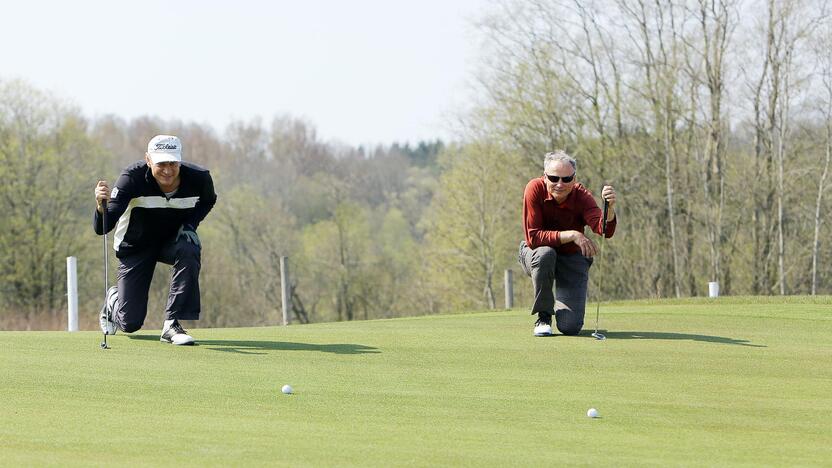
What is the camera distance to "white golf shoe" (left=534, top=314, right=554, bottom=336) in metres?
10.4

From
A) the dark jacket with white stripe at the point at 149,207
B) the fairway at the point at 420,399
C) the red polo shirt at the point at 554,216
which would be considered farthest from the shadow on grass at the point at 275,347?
the red polo shirt at the point at 554,216

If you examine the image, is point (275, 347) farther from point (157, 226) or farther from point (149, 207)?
point (149, 207)

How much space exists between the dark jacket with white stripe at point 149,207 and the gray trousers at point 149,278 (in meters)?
0.10

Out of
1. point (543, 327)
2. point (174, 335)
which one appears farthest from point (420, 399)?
point (543, 327)

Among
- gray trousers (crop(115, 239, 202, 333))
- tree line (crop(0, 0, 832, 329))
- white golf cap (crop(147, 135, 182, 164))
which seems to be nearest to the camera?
white golf cap (crop(147, 135, 182, 164))

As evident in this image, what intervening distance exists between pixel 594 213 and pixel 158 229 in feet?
12.2

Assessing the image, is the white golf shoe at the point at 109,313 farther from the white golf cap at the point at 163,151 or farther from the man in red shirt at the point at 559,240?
the man in red shirt at the point at 559,240

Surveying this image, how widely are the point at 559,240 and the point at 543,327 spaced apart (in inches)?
31.8

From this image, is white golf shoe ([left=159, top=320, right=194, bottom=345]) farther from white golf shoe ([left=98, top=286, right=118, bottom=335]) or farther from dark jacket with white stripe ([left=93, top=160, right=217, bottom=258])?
dark jacket with white stripe ([left=93, top=160, right=217, bottom=258])

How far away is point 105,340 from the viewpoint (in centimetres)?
938

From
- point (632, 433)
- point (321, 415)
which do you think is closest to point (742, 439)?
point (632, 433)

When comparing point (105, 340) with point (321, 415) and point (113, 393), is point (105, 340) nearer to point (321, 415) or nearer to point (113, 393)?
point (113, 393)

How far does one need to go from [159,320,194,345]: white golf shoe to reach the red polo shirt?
302 centimetres

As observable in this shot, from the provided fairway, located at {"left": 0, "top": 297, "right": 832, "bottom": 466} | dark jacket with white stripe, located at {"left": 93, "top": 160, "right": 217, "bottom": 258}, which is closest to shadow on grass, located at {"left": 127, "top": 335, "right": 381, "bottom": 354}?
fairway, located at {"left": 0, "top": 297, "right": 832, "bottom": 466}
